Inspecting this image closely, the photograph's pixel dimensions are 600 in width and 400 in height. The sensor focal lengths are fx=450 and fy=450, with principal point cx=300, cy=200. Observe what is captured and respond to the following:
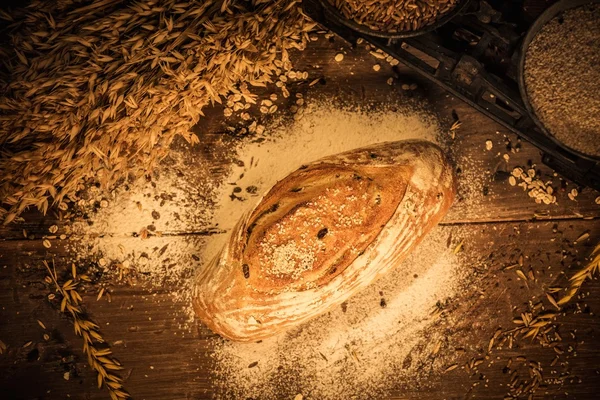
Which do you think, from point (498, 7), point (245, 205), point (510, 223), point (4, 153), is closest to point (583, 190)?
point (510, 223)

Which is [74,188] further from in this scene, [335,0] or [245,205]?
[335,0]

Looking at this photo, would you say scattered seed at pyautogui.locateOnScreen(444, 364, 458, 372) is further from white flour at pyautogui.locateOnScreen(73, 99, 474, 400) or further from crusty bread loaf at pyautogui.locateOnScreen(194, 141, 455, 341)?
crusty bread loaf at pyautogui.locateOnScreen(194, 141, 455, 341)

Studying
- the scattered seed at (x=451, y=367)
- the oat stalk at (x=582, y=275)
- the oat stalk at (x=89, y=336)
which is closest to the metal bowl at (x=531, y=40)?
the oat stalk at (x=582, y=275)

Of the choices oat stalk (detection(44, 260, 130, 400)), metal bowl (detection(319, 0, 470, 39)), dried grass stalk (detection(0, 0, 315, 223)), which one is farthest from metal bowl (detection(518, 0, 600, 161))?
oat stalk (detection(44, 260, 130, 400))

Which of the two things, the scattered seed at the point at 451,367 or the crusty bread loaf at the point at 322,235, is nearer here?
the crusty bread loaf at the point at 322,235

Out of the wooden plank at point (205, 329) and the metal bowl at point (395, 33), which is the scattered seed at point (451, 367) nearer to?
the wooden plank at point (205, 329)

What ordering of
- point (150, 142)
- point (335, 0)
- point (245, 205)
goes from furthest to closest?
1. point (245, 205)
2. point (150, 142)
3. point (335, 0)
